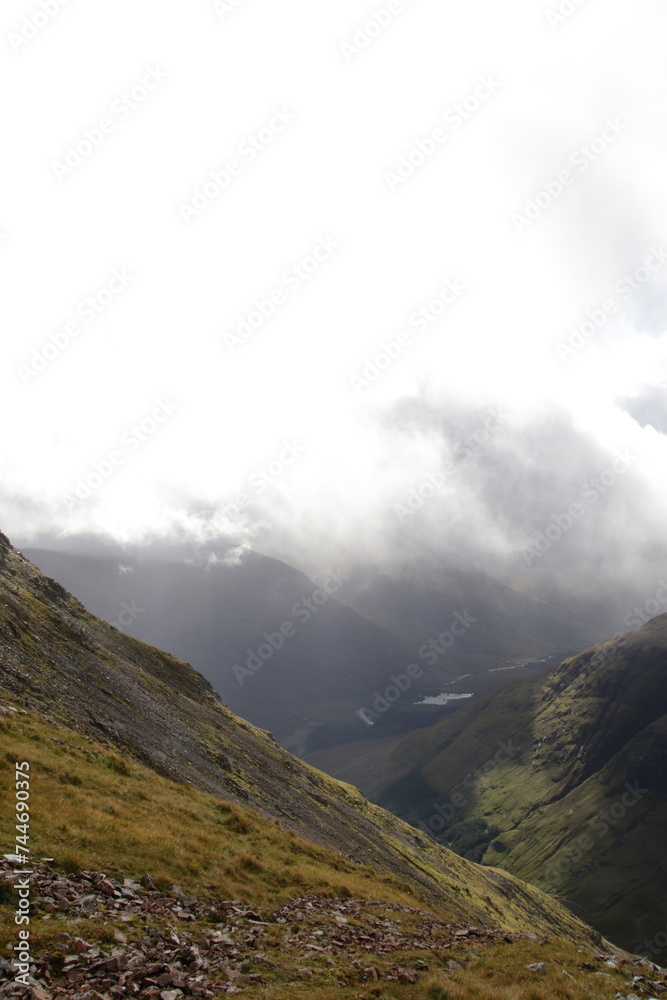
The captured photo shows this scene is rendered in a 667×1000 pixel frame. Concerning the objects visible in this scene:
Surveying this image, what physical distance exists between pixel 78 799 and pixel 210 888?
27.6 feet

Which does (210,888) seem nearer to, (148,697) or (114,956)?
(114,956)

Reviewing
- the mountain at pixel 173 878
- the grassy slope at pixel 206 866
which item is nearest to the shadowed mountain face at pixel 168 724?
the mountain at pixel 173 878

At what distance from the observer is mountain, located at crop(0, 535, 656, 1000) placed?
18.4 m

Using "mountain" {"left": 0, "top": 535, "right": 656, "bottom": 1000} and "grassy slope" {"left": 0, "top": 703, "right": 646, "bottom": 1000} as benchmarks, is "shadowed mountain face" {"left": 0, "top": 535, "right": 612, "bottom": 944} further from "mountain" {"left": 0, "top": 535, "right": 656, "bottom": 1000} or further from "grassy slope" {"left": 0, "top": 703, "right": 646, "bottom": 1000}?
"grassy slope" {"left": 0, "top": 703, "right": 646, "bottom": 1000}

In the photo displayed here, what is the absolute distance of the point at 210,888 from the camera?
89.1 ft

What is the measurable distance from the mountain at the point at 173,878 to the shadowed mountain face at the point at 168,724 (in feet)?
1.10

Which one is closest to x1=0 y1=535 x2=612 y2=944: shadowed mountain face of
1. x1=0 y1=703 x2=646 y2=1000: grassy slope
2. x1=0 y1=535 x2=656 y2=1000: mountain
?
x1=0 y1=535 x2=656 y2=1000: mountain

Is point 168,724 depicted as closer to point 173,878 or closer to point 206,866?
point 206,866

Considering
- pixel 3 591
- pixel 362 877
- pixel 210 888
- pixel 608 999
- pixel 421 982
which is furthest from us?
pixel 3 591

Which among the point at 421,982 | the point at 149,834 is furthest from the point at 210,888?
the point at 421,982

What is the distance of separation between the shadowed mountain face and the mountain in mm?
336

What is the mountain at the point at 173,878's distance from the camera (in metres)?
18.4

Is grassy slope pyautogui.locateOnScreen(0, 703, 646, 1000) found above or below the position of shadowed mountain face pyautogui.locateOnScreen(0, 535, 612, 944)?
above

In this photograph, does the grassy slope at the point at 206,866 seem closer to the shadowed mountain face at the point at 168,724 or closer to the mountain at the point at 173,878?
the mountain at the point at 173,878
